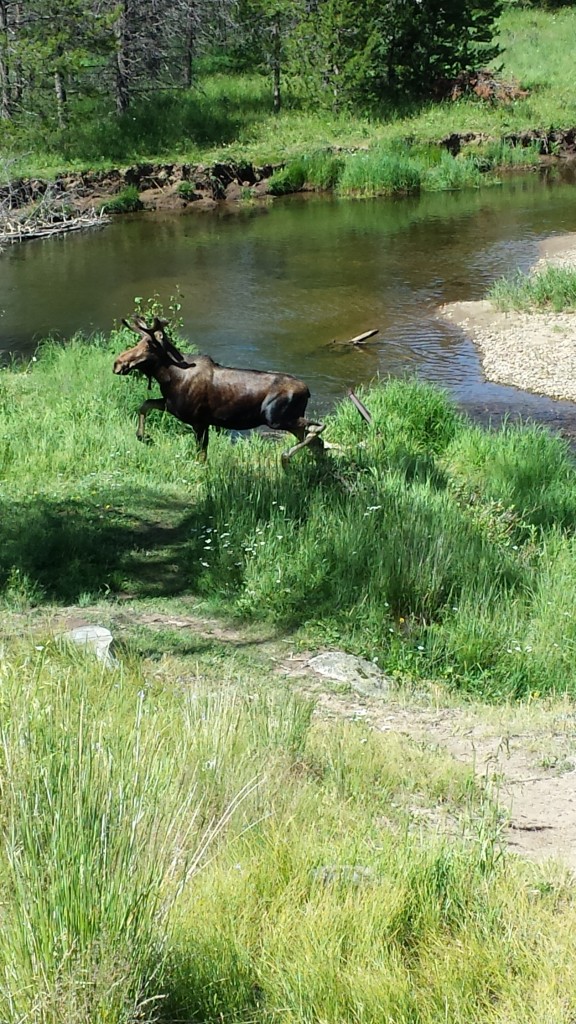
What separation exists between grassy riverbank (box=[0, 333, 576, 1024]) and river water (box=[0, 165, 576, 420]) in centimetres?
602

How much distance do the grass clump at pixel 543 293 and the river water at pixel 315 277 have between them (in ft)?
4.00

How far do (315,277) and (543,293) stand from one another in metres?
5.70

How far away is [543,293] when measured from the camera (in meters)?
20.5

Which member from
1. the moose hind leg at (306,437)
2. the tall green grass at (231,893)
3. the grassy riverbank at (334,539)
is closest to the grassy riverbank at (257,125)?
the grassy riverbank at (334,539)

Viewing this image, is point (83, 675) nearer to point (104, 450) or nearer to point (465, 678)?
point (465, 678)

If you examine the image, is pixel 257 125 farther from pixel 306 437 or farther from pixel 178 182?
pixel 306 437

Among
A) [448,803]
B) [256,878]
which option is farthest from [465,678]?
[256,878]

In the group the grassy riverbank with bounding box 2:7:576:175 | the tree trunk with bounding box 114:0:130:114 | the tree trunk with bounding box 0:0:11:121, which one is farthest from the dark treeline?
the tree trunk with bounding box 0:0:11:121

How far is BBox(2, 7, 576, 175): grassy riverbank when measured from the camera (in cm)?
3450

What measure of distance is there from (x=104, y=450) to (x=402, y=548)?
4.53 m

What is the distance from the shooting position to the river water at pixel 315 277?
1866cm

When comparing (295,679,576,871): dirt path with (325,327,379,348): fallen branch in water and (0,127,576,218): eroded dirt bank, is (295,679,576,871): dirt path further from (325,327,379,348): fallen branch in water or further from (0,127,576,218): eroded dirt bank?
(0,127,576,218): eroded dirt bank

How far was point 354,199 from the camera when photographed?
105ft

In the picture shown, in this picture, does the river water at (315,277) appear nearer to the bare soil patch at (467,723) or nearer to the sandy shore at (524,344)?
the sandy shore at (524,344)
